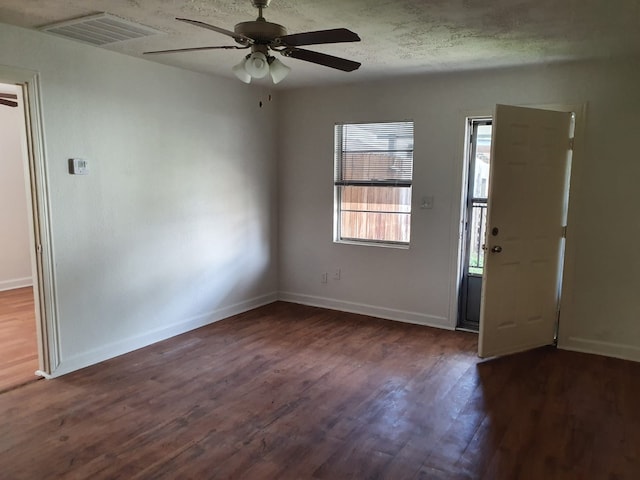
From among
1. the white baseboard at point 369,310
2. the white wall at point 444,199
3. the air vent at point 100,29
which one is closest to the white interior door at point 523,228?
the white wall at point 444,199

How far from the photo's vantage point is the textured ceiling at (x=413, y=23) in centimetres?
249

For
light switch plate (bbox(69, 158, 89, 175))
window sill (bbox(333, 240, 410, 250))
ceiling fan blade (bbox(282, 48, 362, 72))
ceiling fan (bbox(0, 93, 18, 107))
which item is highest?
ceiling fan (bbox(0, 93, 18, 107))

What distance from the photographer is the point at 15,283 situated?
19.8ft

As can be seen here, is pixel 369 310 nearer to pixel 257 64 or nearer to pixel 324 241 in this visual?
pixel 324 241

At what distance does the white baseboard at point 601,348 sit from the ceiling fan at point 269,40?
3.07m

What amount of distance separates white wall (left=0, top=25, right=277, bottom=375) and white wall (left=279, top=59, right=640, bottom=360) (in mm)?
484

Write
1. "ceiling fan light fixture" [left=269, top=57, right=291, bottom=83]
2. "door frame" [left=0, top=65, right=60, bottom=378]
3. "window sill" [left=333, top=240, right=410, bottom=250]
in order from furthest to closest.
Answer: "window sill" [left=333, top=240, right=410, bottom=250], "door frame" [left=0, top=65, right=60, bottom=378], "ceiling fan light fixture" [left=269, top=57, right=291, bottom=83]

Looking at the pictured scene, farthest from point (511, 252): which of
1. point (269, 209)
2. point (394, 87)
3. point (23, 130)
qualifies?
point (23, 130)

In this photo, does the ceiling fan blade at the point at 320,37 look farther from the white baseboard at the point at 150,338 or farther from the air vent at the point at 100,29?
the white baseboard at the point at 150,338

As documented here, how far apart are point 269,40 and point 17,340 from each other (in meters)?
3.59

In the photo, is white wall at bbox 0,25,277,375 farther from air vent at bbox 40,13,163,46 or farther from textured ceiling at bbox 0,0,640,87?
textured ceiling at bbox 0,0,640,87

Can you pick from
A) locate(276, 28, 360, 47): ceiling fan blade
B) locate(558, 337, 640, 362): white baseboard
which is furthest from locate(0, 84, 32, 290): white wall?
locate(558, 337, 640, 362): white baseboard

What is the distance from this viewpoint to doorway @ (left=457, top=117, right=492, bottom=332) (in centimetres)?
432

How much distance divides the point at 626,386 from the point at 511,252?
122 cm
